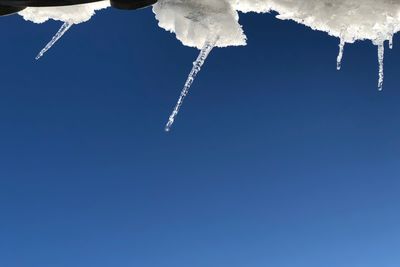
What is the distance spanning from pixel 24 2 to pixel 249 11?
805mm

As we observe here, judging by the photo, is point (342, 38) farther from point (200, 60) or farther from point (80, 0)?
point (80, 0)

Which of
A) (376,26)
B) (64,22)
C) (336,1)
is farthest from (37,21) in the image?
(376,26)

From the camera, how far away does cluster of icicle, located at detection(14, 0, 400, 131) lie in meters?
1.85

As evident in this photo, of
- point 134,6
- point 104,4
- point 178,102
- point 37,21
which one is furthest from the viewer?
point 178,102

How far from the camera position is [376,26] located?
1915mm

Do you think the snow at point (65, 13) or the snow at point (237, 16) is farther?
the snow at point (65, 13)

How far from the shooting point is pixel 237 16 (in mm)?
1984

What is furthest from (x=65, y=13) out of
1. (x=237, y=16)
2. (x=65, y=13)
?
(x=237, y=16)

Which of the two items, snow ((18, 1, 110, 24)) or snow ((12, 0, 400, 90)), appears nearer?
snow ((12, 0, 400, 90))

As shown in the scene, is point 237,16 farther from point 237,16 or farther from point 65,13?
point 65,13

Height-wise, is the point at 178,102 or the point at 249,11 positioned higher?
the point at 249,11

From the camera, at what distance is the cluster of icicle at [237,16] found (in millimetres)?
1849

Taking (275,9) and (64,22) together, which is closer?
(275,9)

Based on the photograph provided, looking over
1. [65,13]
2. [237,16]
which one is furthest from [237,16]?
[65,13]
